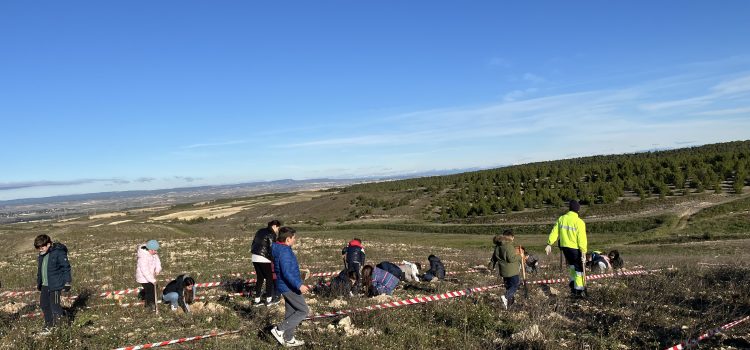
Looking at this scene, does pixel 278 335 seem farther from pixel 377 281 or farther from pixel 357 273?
pixel 357 273

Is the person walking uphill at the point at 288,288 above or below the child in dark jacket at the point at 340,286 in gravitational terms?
above

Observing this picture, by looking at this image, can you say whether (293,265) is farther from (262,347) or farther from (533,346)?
(533,346)

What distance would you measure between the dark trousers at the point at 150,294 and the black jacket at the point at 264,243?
A: 2434 mm

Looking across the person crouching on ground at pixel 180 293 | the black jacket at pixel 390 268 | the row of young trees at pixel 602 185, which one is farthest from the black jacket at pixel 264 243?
the row of young trees at pixel 602 185

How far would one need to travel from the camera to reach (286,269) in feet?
25.5

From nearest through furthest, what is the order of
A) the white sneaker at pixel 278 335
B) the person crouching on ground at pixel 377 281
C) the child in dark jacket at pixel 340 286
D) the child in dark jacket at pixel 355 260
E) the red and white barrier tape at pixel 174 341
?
the red and white barrier tape at pixel 174 341 → the white sneaker at pixel 278 335 → the child in dark jacket at pixel 340 286 → the person crouching on ground at pixel 377 281 → the child in dark jacket at pixel 355 260

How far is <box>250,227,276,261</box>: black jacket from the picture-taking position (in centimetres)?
1098

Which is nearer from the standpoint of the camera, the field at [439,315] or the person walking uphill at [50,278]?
the field at [439,315]

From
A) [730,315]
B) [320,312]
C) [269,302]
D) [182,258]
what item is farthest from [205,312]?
[182,258]

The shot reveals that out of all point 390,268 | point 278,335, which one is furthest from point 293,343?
point 390,268

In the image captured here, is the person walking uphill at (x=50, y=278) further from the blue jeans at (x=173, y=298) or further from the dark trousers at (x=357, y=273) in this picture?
the dark trousers at (x=357, y=273)

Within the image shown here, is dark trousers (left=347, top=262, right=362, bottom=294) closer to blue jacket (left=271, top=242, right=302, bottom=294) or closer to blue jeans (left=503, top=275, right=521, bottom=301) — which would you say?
blue jeans (left=503, top=275, right=521, bottom=301)

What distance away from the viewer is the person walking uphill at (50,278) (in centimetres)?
910

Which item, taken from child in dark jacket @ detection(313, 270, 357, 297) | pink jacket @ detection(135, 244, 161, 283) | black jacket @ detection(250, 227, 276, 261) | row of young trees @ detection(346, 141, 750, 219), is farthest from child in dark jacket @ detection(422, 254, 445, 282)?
row of young trees @ detection(346, 141, 750, 219)
